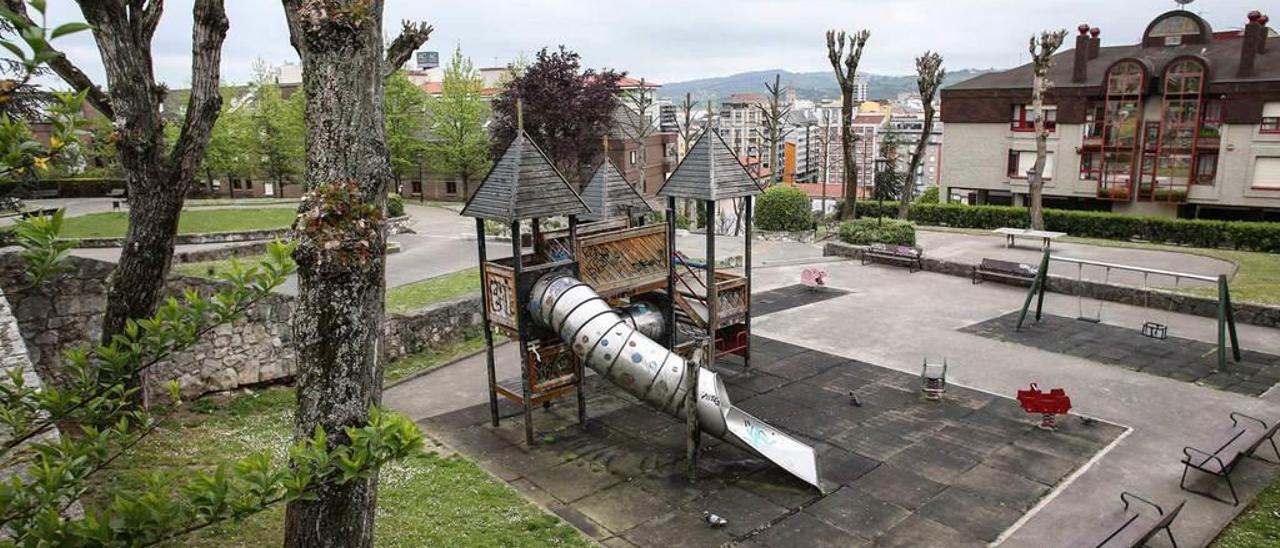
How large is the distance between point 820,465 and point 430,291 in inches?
462

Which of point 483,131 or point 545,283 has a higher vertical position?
point 483,131

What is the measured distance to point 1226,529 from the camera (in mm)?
9234

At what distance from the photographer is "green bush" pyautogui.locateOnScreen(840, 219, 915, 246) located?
27891 mm

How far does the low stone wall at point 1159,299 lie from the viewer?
59.8 ft

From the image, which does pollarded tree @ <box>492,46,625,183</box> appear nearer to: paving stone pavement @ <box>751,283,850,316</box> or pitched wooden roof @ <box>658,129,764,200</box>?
paving stone pavement @ <box>751,283,850,316</box>

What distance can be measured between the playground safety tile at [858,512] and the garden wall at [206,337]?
8496 millimetres

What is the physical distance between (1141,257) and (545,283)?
2285cm

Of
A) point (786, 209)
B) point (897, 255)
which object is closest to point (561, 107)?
point (786, 209)

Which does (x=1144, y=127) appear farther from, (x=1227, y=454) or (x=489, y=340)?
(x=489, y=340)

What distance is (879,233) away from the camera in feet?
91.7

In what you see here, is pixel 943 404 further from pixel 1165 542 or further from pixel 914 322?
pixel 914 322

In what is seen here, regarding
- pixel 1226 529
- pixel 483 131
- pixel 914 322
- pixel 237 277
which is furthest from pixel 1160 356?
pixel 483 131

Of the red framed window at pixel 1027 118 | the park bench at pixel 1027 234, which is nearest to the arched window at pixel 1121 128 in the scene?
the red framed window at pixel 1027 118

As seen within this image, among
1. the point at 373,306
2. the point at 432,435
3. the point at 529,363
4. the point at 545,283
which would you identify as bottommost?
the point at 432,435
